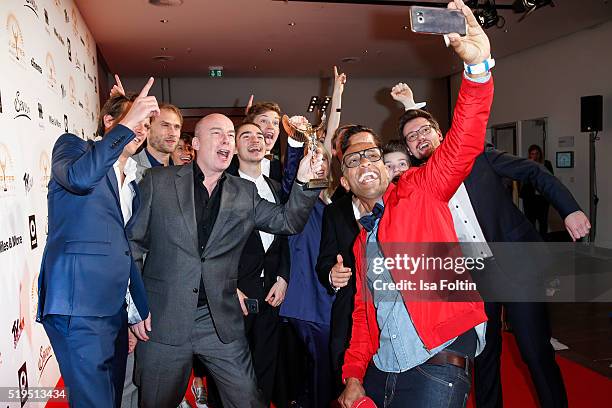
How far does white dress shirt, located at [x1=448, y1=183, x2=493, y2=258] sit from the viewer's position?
2.67m

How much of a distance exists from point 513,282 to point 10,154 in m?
2.88

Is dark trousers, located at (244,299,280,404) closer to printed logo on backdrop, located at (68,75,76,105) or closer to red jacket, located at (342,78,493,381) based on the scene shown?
red jacket, located at (342,78,493,381)

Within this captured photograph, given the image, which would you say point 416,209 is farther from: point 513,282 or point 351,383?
point 513,282

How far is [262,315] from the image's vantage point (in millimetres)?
3102

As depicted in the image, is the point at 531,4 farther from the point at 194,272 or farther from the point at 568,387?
the point at 194,272

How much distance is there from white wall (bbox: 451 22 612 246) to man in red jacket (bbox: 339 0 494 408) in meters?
8.32

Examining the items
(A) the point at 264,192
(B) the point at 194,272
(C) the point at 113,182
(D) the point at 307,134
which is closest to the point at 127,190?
(C) the point at 113,182

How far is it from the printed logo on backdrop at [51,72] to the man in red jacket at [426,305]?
366cm

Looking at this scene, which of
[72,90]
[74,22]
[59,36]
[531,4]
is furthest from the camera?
[531,4]

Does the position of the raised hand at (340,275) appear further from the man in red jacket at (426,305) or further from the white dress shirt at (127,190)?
the white dress shirt at (127,190)

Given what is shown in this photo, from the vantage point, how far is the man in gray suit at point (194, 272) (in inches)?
97.5

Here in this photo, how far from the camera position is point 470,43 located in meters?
1.42

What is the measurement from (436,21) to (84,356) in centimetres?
179

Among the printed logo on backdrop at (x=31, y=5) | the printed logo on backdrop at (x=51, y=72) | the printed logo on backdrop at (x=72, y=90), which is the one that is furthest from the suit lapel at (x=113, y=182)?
the printed logo on backdrop at (x=72, y=90)
